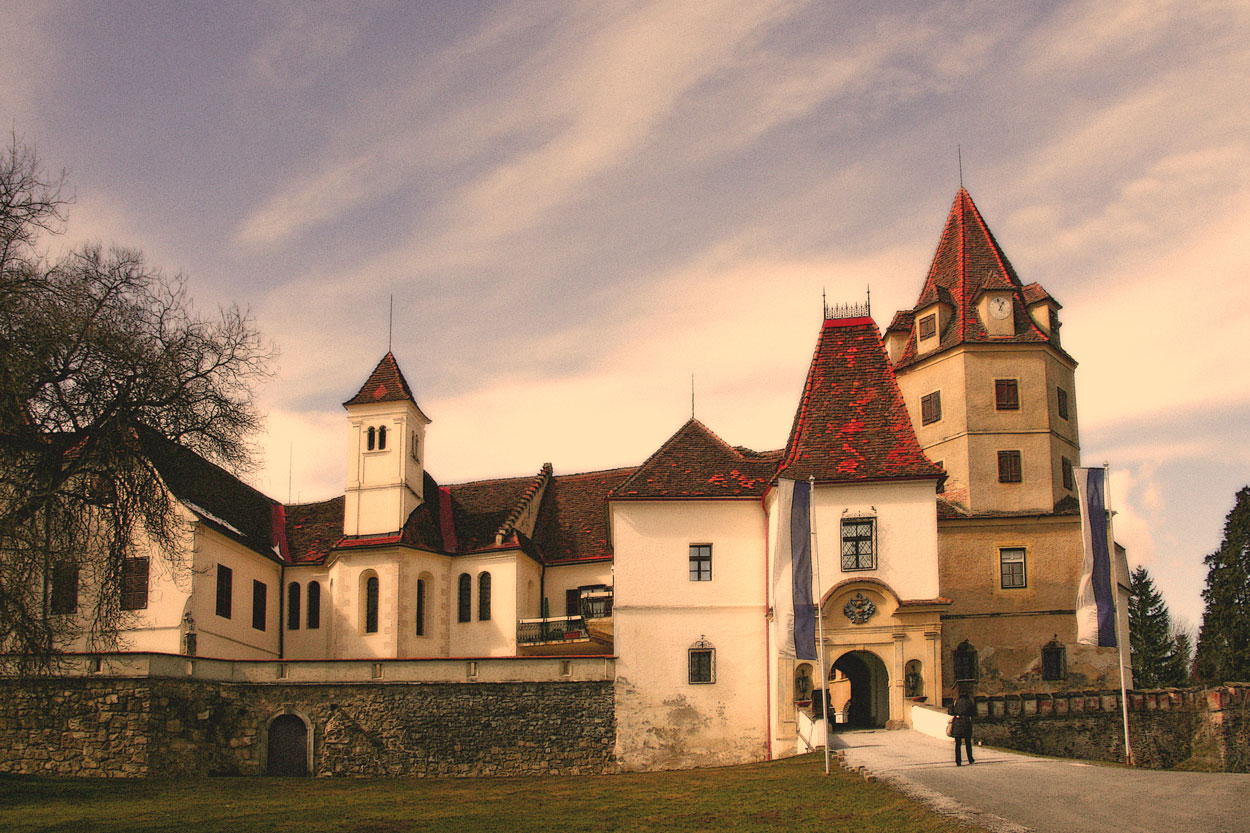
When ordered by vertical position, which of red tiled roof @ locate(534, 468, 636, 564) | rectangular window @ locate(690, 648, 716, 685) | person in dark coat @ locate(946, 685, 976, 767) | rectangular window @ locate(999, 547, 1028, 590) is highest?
red tiled roof @ locate(534, 468, 636, 564)

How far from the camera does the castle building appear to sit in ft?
124

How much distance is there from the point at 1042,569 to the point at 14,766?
32.7m

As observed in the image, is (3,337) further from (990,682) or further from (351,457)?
(990,682)

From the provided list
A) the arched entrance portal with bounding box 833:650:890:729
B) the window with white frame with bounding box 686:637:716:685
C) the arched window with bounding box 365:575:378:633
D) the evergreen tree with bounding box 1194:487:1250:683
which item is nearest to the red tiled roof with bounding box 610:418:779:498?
the window with white frame with bounding box 686:637:716:685

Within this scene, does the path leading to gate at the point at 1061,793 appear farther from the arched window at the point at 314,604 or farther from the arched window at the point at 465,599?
the arched window at the point at 314,604

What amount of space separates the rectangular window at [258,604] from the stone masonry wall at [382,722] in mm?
9466

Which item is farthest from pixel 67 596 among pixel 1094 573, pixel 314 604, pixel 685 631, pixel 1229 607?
pixel 1229 607

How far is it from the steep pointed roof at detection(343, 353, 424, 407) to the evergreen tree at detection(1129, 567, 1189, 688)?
3754 centimetres

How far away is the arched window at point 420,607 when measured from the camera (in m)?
48.0

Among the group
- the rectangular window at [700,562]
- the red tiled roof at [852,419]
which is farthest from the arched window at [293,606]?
the red tiled roof at [852,419]

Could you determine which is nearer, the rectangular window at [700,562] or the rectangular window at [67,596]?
the rectangular window at [67,596]

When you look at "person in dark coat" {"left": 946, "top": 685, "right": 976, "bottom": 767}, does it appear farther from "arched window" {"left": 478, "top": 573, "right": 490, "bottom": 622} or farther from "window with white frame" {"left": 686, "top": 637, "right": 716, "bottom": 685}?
"arched window" {"left": 478, "top": 573, "right": 490, "bottom": 622}

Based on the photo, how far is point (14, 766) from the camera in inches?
1346

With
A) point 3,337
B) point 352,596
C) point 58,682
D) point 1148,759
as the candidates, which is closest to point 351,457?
point 352,596
